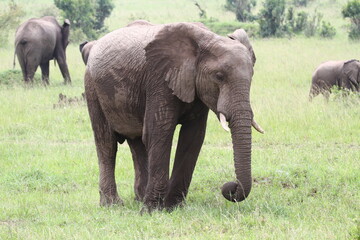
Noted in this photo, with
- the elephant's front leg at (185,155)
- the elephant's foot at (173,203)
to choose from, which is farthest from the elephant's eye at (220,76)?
the elephant's foot at (173,203)

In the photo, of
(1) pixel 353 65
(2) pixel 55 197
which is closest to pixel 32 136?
(2) pixel 55 197

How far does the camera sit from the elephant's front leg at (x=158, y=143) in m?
6.79

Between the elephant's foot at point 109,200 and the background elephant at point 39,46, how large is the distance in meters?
10.8

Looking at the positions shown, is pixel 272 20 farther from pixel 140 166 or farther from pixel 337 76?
pixel 140 166

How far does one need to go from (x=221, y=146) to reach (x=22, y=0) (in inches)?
1509

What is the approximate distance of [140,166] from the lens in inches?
312

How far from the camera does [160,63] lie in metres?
6.82

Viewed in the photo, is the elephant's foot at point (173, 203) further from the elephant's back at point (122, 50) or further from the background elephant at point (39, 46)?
the background elephant at point (39, 46)

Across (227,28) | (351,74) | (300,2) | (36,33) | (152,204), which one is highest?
(152,204)

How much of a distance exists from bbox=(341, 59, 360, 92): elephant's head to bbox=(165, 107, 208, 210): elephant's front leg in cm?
915

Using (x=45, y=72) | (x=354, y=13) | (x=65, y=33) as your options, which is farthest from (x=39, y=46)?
(x=354, y=13)

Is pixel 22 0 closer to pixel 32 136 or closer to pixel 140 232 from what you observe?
pixel 32 136

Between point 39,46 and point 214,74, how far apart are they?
1294 centimetres

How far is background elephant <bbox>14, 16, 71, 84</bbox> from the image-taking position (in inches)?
728
